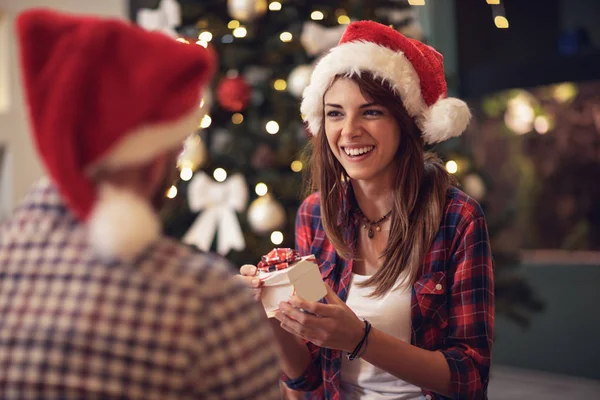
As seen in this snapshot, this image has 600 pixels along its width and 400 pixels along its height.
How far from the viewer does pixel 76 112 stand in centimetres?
82

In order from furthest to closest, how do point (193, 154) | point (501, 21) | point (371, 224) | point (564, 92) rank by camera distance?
1. point (564, 92)
2. point (501, 21)
3. point (193, 154)
4. point (371, 224)

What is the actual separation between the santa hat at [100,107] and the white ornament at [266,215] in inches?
86.5

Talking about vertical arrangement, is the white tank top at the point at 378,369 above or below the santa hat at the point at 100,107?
below

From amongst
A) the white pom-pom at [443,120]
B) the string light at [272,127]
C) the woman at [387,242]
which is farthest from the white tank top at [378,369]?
the string light at [272,127]

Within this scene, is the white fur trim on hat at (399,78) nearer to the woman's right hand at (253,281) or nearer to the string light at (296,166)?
the woman's right hand at (253,281)

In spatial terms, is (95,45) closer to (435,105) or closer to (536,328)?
(435,105)

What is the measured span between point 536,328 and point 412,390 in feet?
10.2

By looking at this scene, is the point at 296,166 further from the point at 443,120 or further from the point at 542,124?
the point at 542,124

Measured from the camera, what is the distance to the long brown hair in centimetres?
170

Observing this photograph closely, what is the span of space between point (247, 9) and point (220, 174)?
0.74 meters

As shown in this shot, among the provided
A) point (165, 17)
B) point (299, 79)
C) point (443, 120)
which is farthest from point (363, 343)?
point (165, 17)

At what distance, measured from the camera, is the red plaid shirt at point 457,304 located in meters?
1.60

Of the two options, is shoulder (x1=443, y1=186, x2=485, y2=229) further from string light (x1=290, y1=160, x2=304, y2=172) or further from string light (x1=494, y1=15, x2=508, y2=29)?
string light (x1=494, y1=15, x2=508, y2=29)

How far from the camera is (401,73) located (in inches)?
69.5
